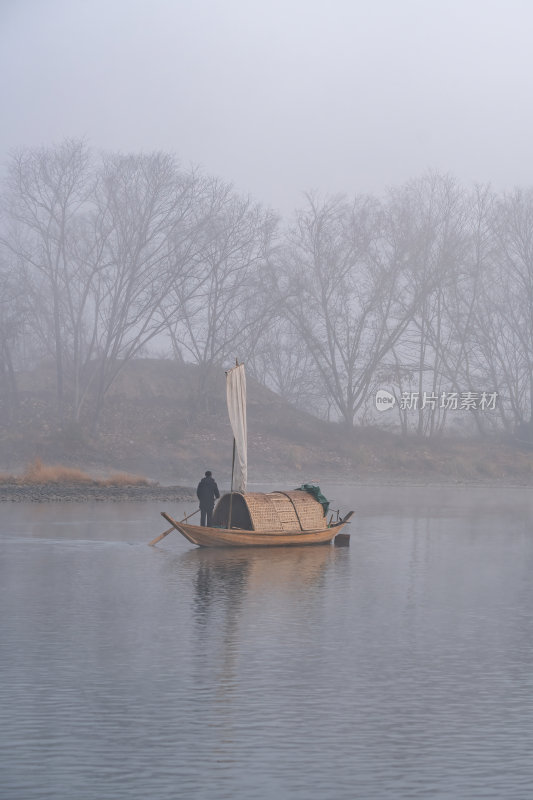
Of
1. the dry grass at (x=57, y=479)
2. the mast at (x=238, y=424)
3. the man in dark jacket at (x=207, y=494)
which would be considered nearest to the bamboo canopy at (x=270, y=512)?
the mast at (x=238, y=424)

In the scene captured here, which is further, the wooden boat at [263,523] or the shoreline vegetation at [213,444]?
the shoreline vegetation at [213,444]

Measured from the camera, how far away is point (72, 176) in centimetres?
6619

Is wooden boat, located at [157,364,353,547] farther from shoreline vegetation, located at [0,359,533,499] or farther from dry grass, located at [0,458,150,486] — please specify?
shoreline vegetation, located at [0,359,533,499]

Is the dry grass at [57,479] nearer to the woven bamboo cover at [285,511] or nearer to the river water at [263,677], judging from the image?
the woven bamboo cover at [285,511]

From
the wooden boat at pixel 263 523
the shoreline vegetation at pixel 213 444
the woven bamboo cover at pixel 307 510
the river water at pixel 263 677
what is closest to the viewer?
the river water at pixel 263 677

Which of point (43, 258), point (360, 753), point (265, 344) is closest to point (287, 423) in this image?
point (265, 344)

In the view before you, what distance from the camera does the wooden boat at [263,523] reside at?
26.1 meters

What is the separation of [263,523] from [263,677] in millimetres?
14250

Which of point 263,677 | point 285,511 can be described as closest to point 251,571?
point 285,511

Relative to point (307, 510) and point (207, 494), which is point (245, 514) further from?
point (307, 510)

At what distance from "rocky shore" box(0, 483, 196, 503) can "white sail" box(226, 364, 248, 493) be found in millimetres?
18491

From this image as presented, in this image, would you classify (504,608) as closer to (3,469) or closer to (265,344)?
(3,469)

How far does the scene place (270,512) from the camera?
26703 millimetres

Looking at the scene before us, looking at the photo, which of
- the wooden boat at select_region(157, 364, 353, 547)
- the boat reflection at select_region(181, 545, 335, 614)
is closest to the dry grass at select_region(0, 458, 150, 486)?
the wooden boat at select_region(157, 364, 353, 547)
